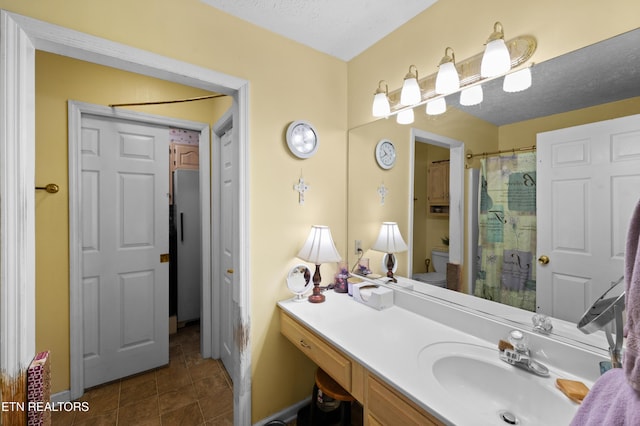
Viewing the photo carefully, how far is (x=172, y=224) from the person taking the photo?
3096mm

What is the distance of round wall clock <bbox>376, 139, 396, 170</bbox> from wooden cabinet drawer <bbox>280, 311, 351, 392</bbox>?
1128mm

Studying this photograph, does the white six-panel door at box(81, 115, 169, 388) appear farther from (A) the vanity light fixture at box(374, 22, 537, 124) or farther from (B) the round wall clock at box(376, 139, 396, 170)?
(A) the vanity light fixture at box(374, 22, 537, 124)

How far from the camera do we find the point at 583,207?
968 millimetres

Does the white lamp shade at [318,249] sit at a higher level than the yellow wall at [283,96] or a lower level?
lower

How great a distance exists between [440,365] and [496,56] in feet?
4.22

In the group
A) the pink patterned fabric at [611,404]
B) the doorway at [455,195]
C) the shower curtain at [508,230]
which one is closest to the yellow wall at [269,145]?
the doorway at [455,195]

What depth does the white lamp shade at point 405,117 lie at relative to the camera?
1.59m

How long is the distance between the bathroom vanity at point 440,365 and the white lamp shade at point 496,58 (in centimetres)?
107

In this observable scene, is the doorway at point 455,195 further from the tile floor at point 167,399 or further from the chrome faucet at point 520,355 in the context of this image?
the tile floor at point 167,399

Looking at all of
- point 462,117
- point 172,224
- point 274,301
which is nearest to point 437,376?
point 274,301

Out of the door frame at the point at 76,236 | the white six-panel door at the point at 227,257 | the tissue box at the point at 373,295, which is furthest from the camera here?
the white six-panel door at the point at 227,257

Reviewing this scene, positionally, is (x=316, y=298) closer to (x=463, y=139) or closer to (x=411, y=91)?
(x=463, y=139)

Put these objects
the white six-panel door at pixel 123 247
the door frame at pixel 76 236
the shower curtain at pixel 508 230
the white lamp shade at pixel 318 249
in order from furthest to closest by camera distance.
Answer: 1. the white six-panel door at pixel 123 247
2. the door frame at pixel 76 236
3. the white lamp shade at pixel 318 249
4. the shower curtain at pixel 508 230

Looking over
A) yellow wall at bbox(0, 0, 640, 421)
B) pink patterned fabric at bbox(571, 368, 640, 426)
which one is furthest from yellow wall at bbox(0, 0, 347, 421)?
pink patterned fabric at bbox(571, 368, 640, 426)
